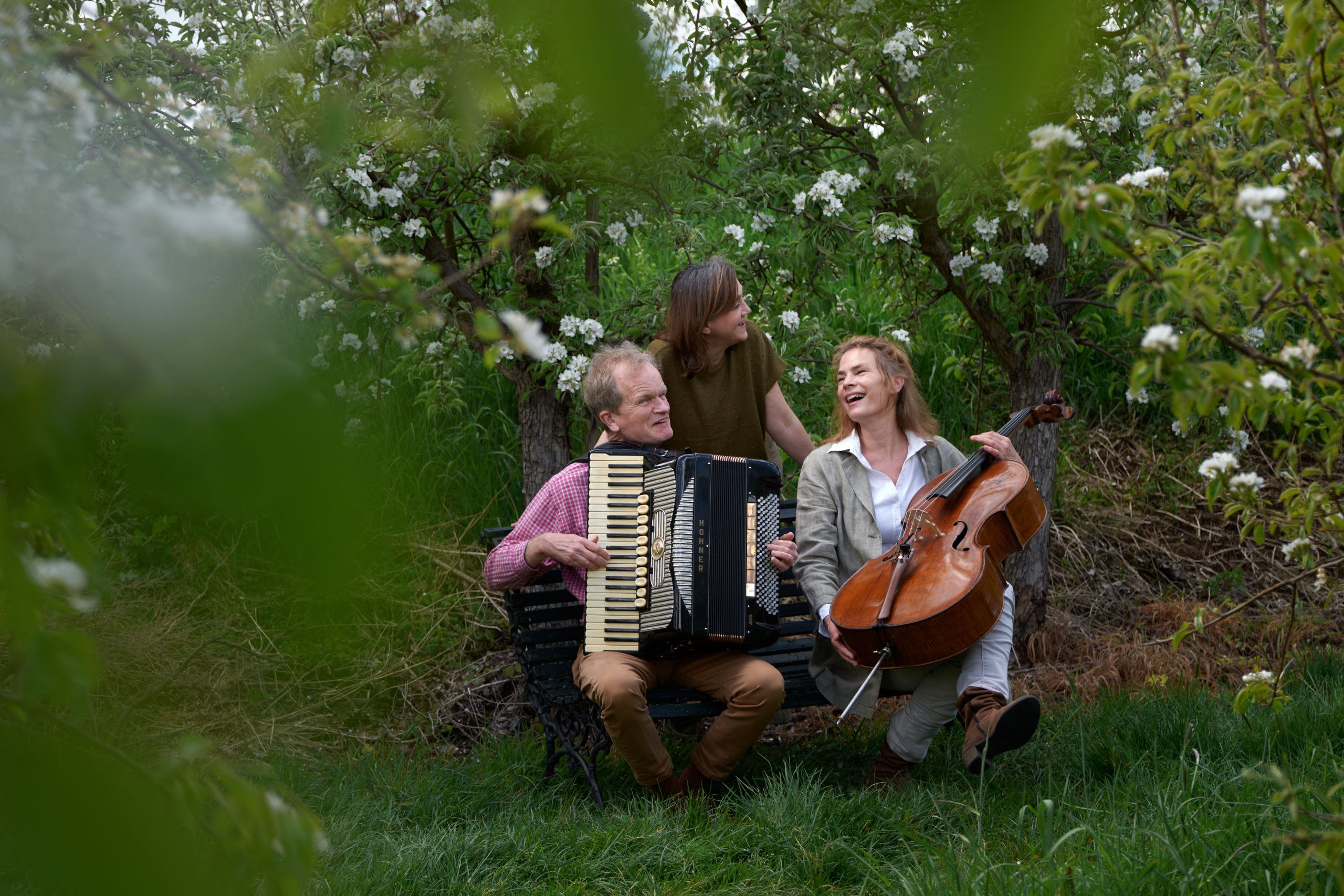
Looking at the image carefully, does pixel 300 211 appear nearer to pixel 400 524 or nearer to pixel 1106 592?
pixel 400 524

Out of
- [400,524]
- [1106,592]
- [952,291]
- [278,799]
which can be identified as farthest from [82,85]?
[1106,592]

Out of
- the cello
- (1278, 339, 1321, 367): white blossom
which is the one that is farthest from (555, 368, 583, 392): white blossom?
(1278, 339, 1321, 367): white blossom

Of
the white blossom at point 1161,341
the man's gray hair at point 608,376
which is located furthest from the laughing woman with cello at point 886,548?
the white blossom at point 1161,341

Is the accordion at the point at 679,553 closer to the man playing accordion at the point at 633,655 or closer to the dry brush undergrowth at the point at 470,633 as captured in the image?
the man playing accordion at the point at 633,655

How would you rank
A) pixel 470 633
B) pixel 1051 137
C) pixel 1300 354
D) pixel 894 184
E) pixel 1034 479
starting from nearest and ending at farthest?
pixel 1051 137 → pixel 1300 354 → pixel 894 184 → pixel 1034 479 → pixel 470 633

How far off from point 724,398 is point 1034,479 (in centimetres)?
158

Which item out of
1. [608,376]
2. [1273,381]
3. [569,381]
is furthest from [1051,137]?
[569,381]

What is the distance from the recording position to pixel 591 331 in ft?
13.0

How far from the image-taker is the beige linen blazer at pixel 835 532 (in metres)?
3.50

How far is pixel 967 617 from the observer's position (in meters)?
3.09

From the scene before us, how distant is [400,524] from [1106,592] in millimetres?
5043

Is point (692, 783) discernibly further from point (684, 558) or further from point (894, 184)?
point (894, 184)

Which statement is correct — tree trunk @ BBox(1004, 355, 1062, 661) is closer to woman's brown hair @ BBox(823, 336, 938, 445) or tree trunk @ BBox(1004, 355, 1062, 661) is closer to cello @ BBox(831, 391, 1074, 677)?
woman's brown hair @ BBox(823, 336, 938, 445)

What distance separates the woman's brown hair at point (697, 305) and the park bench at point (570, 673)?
2.07ft
